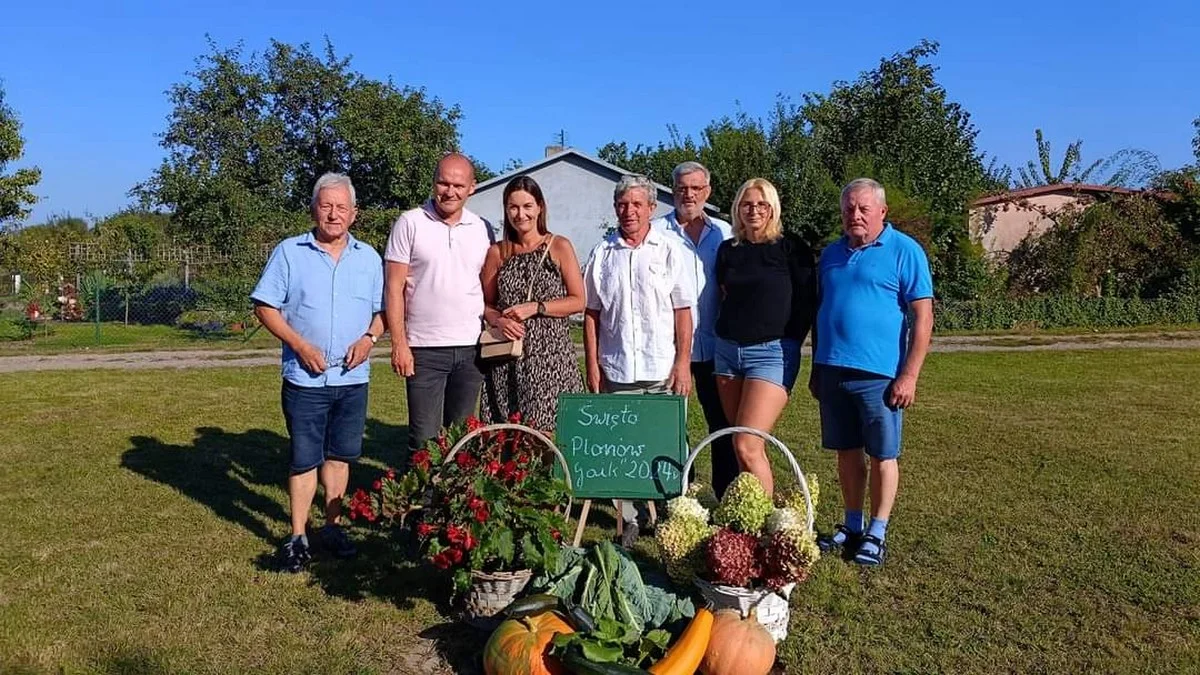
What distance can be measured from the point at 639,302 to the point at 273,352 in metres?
11.9

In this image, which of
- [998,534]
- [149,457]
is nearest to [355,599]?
[998,534]

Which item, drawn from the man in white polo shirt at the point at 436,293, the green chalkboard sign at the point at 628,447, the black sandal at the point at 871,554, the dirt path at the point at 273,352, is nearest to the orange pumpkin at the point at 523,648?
the green chalkboard sign at the point at 628,447

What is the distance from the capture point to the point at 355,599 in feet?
13.0

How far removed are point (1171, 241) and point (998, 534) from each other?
18.0 meters

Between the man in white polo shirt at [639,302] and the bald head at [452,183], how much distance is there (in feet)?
2.28

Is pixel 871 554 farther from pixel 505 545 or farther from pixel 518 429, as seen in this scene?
pixel 505 545

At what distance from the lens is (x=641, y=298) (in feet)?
14.3

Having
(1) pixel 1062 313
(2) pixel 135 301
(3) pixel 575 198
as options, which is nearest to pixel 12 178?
(2) pixel 135 301

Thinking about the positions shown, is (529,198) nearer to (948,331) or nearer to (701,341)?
(701,341)

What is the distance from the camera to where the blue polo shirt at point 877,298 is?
4.12 m

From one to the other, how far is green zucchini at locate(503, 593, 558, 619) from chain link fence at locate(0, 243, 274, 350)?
14037 mm

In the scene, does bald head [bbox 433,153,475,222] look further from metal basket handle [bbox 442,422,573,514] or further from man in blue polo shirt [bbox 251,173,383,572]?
metal basket handle [bbox 442,422,573,514]

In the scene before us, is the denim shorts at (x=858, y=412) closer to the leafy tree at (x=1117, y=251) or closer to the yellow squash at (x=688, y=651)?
the yellow squash at (x=688, y=651)

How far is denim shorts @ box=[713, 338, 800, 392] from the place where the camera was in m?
4.25
